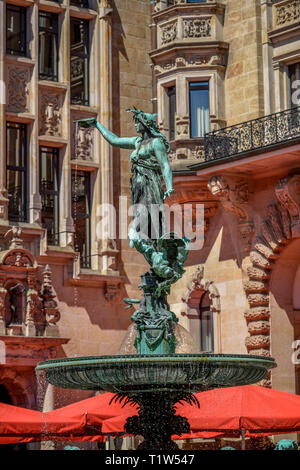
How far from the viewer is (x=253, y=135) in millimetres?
30031

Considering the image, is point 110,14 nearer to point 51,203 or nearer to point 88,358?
point 51,203

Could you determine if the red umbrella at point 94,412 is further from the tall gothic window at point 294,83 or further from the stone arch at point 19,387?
the tall gothic window at point 294,83

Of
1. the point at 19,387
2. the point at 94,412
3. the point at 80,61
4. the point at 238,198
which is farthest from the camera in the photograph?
the point at 80,61

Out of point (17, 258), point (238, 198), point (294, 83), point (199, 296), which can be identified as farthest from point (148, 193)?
point (199, 296)

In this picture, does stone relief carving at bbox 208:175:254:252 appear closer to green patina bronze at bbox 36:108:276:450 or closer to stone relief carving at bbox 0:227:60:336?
stone relief carving at bbox 0:227:60:336

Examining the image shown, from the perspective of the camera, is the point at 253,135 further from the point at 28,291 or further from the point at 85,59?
the point at 28,291

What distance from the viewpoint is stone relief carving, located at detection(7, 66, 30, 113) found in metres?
32.3

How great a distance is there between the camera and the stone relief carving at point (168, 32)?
3291cm

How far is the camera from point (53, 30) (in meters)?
33.7

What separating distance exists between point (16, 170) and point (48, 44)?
152 inches

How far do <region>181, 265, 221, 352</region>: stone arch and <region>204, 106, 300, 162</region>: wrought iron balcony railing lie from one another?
133 inches

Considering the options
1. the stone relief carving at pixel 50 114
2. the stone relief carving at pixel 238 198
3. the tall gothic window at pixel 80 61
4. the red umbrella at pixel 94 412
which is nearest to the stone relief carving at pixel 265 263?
the stone relief carving at pixel 238 198

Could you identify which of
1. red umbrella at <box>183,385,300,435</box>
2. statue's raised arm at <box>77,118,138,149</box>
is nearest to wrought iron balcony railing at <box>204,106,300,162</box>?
red umbrella at <box>183,385,300,435</box>
